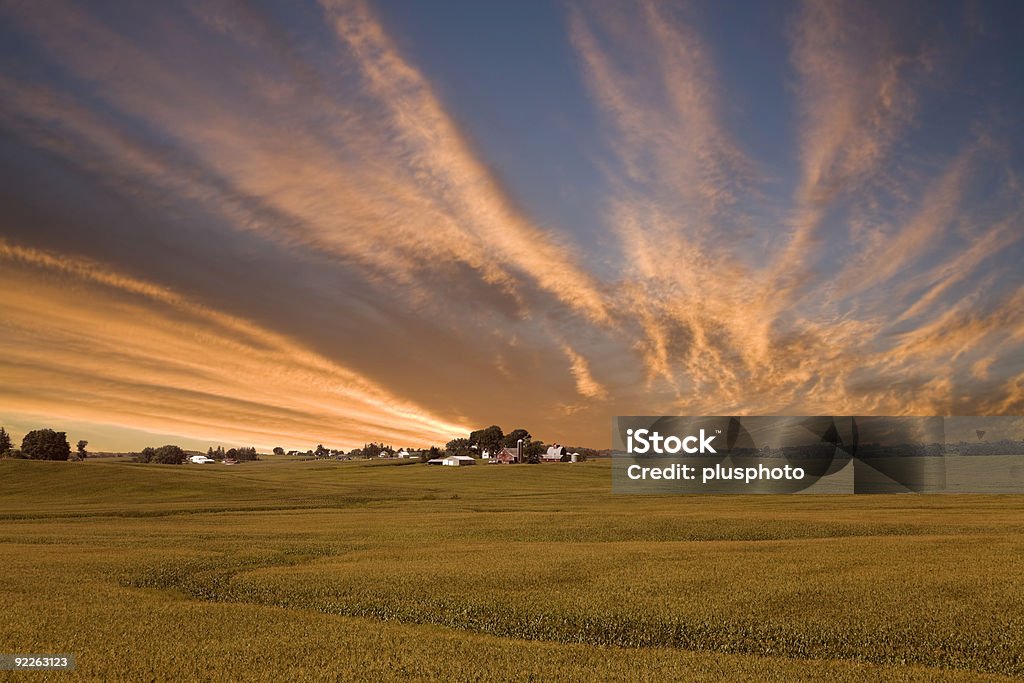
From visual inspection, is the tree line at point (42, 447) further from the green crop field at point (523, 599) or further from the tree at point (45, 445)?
the green crop field at point (523, 599)

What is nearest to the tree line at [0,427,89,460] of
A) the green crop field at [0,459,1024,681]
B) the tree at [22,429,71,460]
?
the tree at [22,429,71,460]

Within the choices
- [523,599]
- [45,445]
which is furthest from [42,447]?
[523,599]

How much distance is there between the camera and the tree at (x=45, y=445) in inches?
7357

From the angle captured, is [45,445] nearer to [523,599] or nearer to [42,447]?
[42,447]

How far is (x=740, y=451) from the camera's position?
401ft

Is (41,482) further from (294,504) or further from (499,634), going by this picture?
(499,634)

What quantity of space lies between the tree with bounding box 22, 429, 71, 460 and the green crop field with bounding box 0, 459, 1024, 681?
16498 centimetres

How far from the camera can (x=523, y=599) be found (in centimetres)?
2686

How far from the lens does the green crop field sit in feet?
61.2

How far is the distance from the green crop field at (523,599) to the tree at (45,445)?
16498 centimetres

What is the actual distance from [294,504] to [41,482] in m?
46.1

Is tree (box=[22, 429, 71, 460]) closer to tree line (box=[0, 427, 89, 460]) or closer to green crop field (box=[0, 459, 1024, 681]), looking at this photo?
tree line (box=[0, 427, 89, 460])

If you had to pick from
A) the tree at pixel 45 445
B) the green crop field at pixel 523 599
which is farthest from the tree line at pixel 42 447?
the green crop field at pixel 523 599

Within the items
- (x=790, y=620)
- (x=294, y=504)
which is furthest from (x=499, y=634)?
(x=294, y=504)
